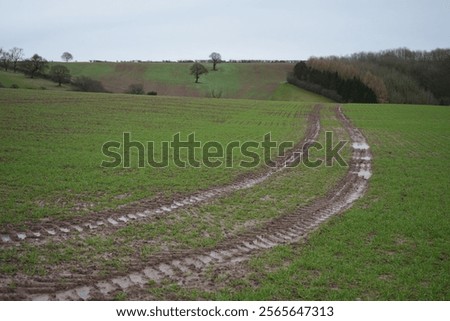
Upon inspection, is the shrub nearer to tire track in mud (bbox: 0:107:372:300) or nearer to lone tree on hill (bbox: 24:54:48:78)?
lone tree on hill (bbox: 24:54:48:78)

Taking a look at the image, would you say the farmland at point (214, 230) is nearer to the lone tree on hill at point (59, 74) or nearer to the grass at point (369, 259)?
the grass at point (369, 259)

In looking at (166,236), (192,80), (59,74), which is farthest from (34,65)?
(166,236)

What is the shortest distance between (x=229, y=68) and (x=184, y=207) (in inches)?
4781

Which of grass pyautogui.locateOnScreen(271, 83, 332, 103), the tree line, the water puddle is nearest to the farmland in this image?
the water puddle

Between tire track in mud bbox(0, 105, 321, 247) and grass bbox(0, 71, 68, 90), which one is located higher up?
grass bbox(0, 71, 68, 90)

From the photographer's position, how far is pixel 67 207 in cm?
1199

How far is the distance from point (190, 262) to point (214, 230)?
2155 millimetres

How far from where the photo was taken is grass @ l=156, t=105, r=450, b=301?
7.58 meters

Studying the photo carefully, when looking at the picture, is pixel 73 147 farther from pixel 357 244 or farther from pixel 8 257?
pixel 357 244

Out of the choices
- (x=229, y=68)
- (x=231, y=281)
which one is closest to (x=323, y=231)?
(x=231, y=281)

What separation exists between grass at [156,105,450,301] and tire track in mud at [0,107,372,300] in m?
0.53

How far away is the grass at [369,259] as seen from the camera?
7582mm

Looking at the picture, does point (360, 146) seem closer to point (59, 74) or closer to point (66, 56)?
point (59, 74)

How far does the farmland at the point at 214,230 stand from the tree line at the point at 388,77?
8159 centimetres
